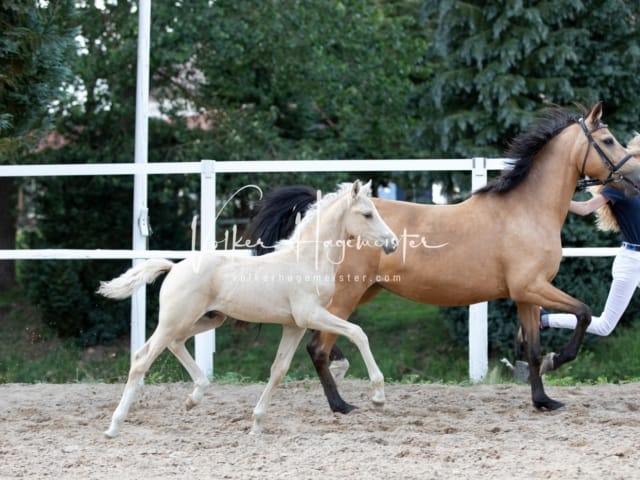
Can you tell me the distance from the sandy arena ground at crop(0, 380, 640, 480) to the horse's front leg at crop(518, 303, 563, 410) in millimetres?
101

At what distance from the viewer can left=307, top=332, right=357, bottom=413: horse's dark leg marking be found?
227 inches

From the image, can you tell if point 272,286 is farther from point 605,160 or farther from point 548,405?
point 605,160

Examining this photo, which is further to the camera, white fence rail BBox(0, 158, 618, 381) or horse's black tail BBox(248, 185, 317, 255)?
white fence rail BBox(0, 158, 618, 381)

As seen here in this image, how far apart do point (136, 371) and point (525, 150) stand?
Result: 10.0ft

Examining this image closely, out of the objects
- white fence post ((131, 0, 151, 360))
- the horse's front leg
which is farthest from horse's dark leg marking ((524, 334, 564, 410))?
white fence post ((131, 0, 151, 360))

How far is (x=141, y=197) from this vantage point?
7.78 meters

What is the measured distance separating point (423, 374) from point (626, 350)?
232 cm

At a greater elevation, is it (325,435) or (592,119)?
(592,119)

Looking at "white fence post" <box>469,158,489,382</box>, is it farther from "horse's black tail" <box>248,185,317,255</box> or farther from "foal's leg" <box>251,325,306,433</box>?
"foal's leg" <box>251,325,306,433</box>

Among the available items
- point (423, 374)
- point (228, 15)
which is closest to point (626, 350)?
point (423, 374)

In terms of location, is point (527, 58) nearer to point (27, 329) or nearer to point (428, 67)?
point (428, 67)

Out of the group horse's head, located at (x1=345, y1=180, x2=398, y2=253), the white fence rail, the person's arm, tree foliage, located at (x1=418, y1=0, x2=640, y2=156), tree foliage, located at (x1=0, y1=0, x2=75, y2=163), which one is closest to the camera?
horse's head, located at (x1=345, y1=180, x2=398, y2=253)

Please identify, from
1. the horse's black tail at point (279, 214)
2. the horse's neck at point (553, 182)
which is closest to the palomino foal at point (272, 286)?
the horse's black tail at point (279, 214)

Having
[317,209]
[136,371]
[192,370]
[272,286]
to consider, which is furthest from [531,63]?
[136,371]
